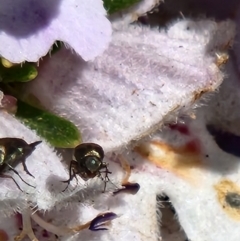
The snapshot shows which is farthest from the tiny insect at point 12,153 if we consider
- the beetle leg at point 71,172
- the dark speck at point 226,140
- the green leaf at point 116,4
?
the dark speck at point 226,140

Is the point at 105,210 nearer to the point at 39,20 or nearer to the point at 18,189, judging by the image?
the point at 18,189

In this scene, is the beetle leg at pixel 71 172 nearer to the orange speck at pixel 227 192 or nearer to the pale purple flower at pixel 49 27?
the pale purple flower at pixel 49 27

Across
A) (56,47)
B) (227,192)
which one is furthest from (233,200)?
(56,47)

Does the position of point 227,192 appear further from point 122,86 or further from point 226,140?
point 122,86

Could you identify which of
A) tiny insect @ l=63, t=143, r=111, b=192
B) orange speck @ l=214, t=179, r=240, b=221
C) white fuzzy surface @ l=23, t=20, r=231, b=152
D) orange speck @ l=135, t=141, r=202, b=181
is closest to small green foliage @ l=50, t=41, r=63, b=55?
white fuzzy surface @ l=23, t=20, r=231, b=152

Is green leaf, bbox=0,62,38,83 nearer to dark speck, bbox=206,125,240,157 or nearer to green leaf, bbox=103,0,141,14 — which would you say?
green leaf, bbox=103,0,141,14
